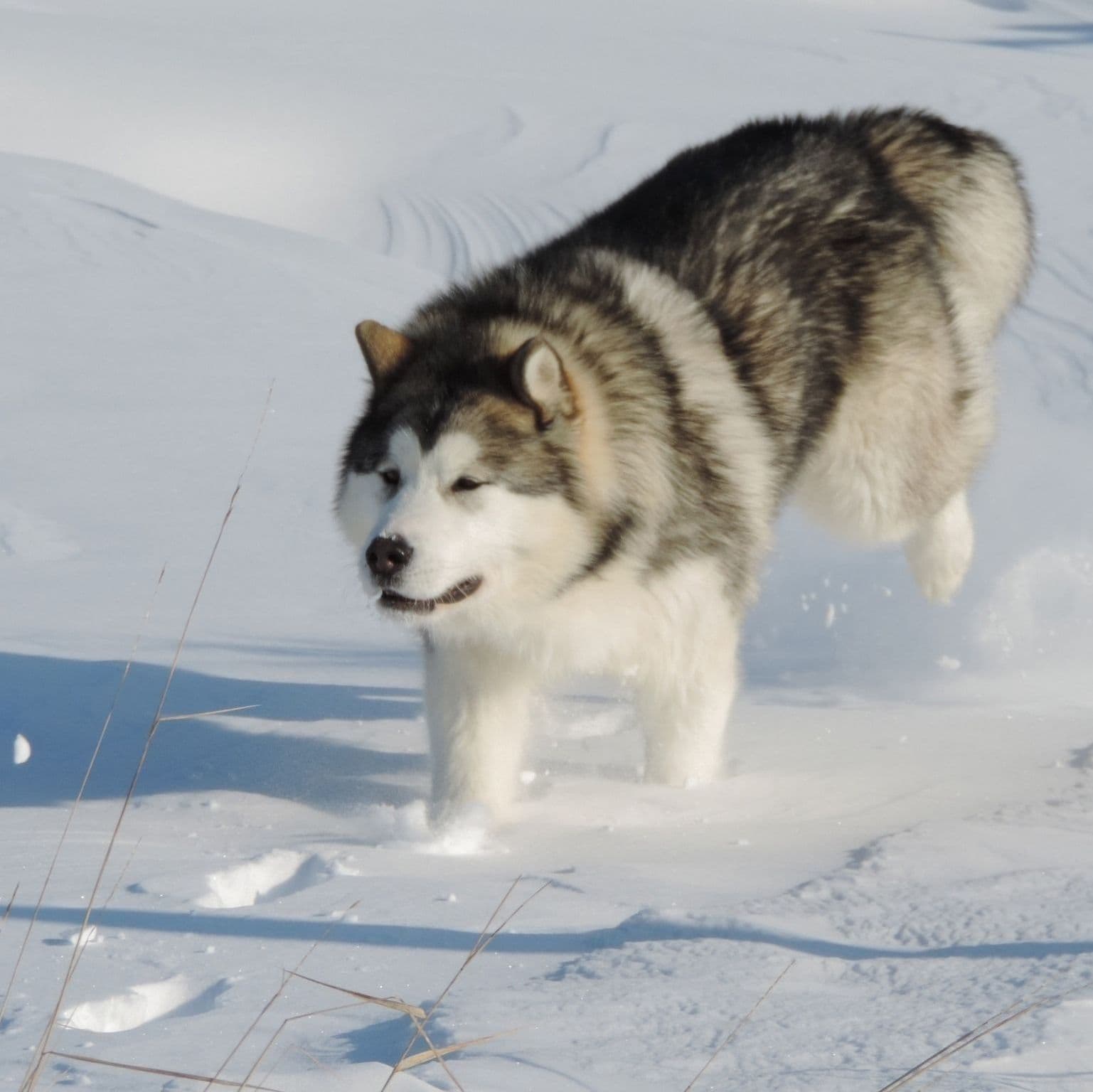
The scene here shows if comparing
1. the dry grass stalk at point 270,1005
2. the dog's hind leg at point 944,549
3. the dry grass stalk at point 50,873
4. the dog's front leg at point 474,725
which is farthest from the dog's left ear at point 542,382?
the dog's hind leg at point 944,549

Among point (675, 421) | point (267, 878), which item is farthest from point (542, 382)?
point (267, 878)

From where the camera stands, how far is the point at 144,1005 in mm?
2260

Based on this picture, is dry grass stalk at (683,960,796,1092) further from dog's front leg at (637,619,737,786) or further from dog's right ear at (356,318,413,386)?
dog's right ear at (356,318,413,386)

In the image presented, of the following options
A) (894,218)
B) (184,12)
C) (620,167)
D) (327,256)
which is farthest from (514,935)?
(184,12)

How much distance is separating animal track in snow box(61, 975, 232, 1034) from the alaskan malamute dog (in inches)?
37.6

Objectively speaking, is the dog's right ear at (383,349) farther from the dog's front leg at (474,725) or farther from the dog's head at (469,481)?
the dog's front leg at (474,725)

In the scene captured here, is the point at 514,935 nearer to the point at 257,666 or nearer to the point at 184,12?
the point at 257,666

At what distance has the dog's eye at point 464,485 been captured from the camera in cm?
309

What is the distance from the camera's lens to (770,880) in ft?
9.66

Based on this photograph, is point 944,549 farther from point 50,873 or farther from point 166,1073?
point 166,1073

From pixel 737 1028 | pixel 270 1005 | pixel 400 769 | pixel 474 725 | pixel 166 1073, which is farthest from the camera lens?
pixel 400 769

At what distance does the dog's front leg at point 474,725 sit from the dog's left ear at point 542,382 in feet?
1.97

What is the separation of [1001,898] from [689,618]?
1116 mm

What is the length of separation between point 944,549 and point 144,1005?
3173 mm
